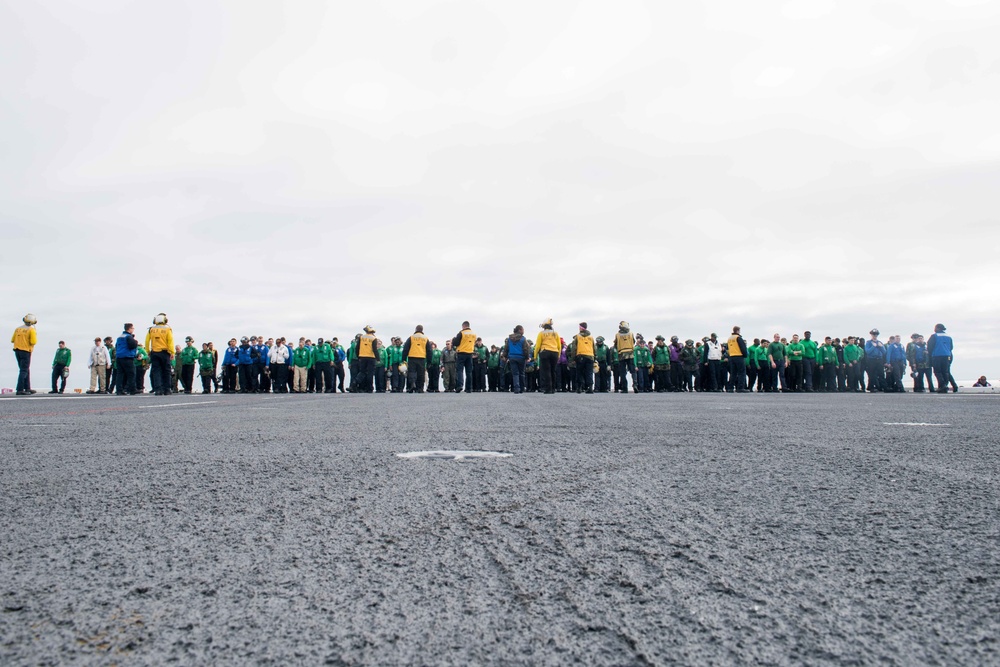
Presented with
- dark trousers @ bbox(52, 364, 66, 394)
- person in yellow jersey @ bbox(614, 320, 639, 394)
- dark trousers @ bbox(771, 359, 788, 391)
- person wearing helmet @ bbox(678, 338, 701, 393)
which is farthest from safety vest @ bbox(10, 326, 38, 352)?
dark trousers @ bbox(771, 359, 788, 391)

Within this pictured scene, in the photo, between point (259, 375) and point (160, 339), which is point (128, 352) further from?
point (259, 375)

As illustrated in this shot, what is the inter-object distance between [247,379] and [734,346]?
49.2ft

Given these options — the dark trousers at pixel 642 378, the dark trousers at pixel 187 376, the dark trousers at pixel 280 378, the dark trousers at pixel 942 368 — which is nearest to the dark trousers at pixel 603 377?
the dark trousers at pixel 642 378

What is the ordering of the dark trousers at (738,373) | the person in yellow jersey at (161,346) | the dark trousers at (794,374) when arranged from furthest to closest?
1. the dark trousers at (794,374)
2. the dark trousers at (738,373)
3. the person in yellow jersey at (161,346)

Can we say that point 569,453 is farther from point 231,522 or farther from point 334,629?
point 334,629

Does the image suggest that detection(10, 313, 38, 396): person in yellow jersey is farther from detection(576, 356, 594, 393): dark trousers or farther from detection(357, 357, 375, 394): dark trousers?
detection(576, 356, 594, 393): dark trousers

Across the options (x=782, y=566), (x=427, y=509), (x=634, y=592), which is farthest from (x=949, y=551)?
(x=427, y=509)

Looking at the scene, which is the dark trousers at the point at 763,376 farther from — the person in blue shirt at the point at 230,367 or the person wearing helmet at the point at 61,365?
the person wearing helmet at the point at 61,365

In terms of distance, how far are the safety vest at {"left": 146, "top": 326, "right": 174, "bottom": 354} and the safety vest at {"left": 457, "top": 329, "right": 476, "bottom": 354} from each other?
6889 millimetres

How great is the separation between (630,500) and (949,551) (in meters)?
0.93

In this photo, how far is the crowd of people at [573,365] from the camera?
68.0ft

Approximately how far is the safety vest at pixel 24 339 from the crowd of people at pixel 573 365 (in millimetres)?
2815

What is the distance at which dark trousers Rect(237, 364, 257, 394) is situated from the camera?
2386 cm

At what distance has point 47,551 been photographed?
188cm
